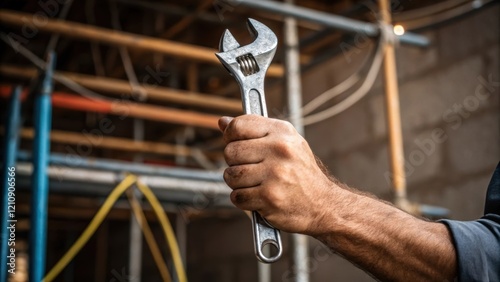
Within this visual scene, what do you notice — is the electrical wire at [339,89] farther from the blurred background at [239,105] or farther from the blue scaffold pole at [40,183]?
the blue scaffold pole at [40,183]

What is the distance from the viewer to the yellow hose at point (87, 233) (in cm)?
139

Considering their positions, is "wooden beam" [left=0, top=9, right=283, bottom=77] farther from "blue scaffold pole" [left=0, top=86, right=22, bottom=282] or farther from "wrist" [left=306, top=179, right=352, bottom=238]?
"wrist" [left=306, top=179, right=352, bottom=238]

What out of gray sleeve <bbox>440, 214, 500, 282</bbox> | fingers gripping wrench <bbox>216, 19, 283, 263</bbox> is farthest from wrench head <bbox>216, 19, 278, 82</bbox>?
gray sleeve <bbox>440, 214, 500, 282</bbox>

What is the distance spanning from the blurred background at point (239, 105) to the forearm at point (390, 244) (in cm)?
71

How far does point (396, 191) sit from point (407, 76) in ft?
2.39

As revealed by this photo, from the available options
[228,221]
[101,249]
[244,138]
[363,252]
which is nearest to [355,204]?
[363,252]

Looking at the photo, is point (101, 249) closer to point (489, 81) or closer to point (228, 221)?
point (228, 221)

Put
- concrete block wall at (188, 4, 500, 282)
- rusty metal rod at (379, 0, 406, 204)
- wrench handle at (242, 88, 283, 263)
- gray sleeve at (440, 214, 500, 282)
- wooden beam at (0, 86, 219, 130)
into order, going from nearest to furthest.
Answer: wrench handle at (242, 88, 283, 263)
gray sleeve at (440, 214, 500, 282)
rusty metal rod at (379, 0, 406, 204)
concrete block wall at (188, 4, 500, 282)
wooden beam at (0, 86, 219, 130)

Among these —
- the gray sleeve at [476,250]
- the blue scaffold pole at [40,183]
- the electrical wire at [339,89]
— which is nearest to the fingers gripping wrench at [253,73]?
the gray sleeve at [476,250]

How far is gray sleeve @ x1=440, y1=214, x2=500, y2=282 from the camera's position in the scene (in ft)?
2.77

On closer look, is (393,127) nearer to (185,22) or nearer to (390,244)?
(390,244)

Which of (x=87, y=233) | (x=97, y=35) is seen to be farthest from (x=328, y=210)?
(x=97, y=35)

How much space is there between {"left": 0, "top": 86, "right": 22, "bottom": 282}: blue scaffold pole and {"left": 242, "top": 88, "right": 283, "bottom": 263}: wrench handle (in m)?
0.91

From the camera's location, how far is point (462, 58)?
2.09 m
